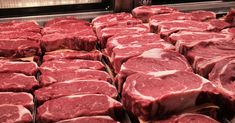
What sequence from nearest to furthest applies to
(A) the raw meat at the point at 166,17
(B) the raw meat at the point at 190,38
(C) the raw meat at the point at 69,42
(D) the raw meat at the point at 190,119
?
(D) the raw meat at the point at 190,119 < (B) the raw meat at the point at 190,38 < (C) the raw meat at the point at 69,42 < (A) the raw meat at the point at 166,17

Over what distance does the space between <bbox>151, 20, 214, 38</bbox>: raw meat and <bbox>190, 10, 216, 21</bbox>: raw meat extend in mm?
284

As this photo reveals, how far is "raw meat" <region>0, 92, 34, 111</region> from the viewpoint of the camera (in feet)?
8.59

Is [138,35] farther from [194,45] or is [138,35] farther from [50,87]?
[50,87]

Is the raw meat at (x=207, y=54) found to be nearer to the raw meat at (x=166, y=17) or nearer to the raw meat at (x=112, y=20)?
the raw meat at (x=166, y=17)

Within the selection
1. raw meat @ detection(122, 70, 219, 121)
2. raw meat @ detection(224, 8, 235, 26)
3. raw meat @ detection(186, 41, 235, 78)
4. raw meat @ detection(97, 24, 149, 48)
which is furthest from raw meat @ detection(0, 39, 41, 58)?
raw meat @ detection(224, 8, 235, 26)

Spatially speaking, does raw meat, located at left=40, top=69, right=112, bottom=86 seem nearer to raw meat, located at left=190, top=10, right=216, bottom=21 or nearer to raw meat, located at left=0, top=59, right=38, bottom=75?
raw meat, located at left=0, top=59, right=38, bottom=75

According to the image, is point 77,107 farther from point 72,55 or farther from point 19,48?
point 19,48

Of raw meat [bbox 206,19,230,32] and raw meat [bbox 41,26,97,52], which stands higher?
raw meat [bbox 206,19,230,32]

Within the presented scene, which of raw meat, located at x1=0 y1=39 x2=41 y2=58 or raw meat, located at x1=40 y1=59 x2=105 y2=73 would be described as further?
raw meat, located at x1=0 y1=39 x2=41 y2=58

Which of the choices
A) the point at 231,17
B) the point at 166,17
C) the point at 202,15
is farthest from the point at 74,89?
the point at 231,17

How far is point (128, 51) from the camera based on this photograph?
3.20 m

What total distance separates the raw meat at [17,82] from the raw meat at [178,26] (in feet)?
5.08

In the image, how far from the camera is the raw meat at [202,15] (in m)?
4.29

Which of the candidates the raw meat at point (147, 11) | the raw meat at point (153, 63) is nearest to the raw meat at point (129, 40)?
the raw meat at point (153, 63)
